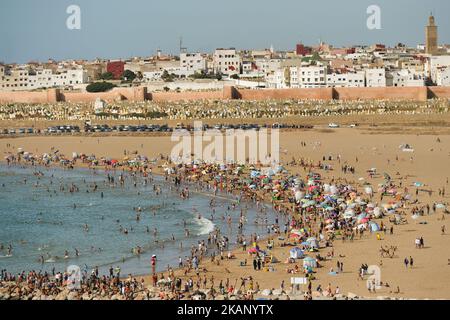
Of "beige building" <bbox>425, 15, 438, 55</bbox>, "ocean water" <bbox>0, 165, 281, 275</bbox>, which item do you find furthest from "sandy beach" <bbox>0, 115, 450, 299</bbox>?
"beige building" <bbox>425, 15, 438, 55</bbox>

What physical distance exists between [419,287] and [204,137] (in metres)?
27.9

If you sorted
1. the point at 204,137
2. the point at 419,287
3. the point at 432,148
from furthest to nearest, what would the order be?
1. the point at 204,137
2. the point at 432,148
3. the point at 419,287

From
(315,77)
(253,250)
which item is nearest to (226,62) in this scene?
(315,77)

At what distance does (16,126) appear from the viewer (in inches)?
1984

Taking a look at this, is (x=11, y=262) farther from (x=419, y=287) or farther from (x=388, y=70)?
(x=388, y=70)

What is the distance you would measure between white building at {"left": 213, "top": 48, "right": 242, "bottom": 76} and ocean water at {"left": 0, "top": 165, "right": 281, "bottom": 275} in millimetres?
51235

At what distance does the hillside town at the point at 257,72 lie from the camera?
65.5 meters

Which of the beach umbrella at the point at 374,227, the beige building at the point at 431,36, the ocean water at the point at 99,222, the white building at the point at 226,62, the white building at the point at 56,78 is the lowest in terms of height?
the ocean water at the point at 99,222

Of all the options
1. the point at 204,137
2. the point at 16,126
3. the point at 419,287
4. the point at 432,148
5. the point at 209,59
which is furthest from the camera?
the point at 209,59

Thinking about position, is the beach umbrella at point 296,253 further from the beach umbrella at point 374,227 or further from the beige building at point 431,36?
the beige building at point 431,36

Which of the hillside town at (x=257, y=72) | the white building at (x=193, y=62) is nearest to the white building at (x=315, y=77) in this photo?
the hillside town at (x=257, y=72)

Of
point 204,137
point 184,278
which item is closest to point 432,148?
point 204,137

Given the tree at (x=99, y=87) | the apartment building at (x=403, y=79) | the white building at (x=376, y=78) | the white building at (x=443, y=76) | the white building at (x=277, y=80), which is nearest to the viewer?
the white building at (x=376, y=78)

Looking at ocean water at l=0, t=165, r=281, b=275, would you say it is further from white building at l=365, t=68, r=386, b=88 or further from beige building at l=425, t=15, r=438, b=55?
beige building at l=425, t=15, r=438, b=55
